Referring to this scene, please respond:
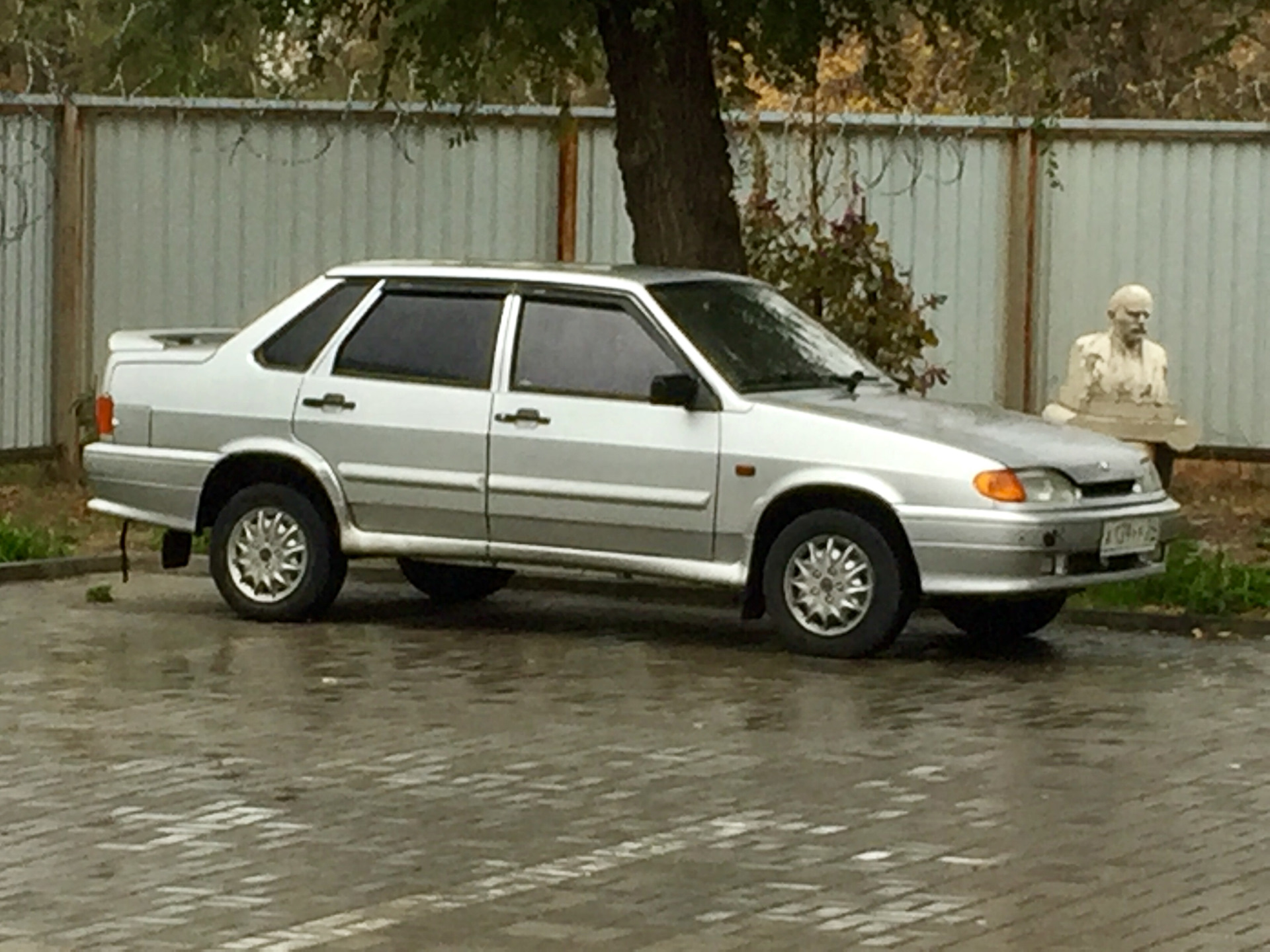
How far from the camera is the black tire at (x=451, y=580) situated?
56.1 feet

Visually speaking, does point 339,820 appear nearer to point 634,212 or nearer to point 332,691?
point 332,691

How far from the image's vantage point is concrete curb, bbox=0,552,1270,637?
1622cm

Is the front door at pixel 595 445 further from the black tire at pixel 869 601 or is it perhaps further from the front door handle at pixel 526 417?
the black tire at pixel 869 601

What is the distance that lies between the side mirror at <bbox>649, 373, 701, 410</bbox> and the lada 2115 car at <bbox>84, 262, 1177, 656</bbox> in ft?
0.04

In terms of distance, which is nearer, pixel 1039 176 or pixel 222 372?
pixel 222 372

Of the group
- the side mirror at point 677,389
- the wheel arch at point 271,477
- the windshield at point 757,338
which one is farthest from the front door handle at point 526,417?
the wheel arch at point 271,477

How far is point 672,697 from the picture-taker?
13.5 m

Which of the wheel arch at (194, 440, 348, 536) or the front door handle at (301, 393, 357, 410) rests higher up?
the front door handle at (301, 393, 357, 410)

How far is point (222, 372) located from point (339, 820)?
19.6 ft

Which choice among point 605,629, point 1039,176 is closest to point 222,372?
→ point 605,629

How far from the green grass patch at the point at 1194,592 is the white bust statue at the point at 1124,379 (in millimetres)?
→ 2492

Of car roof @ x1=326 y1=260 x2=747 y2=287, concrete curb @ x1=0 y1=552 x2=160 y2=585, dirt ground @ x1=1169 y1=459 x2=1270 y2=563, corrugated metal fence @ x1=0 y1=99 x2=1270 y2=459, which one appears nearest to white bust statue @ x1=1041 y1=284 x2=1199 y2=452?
dirt ground @ x1=1169 y1=459 x2=1270 y2=563

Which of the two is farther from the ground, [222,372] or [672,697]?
[222,372]

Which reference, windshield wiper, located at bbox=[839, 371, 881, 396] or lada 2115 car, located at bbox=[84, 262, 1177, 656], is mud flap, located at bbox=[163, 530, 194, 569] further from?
windshield wiper, located at bbox=[839, 371, 881, 396]
